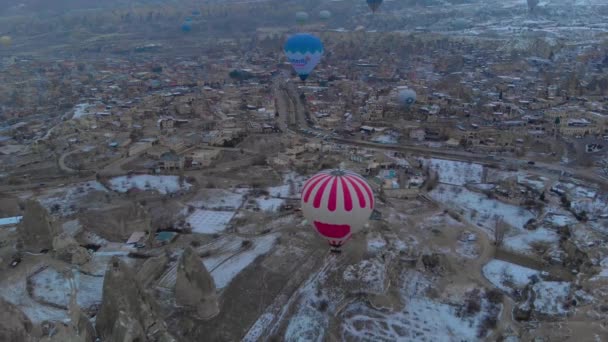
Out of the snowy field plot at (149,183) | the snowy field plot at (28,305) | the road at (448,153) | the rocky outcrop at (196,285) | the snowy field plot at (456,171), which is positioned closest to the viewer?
the rocky outcrop at (196,285)

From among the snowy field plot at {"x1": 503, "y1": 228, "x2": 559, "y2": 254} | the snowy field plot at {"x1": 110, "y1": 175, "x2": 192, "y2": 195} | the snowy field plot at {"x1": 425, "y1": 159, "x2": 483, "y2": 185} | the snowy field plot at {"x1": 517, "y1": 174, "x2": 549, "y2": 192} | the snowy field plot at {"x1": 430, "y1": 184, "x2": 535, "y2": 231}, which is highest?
the snowy field plot at {"x1": 503, "y1": 228, "x2": 559, "y2": 254}

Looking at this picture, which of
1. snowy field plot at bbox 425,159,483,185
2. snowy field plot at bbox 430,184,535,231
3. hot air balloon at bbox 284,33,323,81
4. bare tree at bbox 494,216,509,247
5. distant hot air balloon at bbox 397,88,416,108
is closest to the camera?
bare tree at bbox 494,216,509,247

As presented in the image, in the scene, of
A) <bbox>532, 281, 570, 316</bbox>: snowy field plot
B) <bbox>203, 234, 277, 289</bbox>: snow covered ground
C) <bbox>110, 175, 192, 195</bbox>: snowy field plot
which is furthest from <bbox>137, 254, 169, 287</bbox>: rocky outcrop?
<bbox>532, 281, 570, 316</bbox>: snowy field plot

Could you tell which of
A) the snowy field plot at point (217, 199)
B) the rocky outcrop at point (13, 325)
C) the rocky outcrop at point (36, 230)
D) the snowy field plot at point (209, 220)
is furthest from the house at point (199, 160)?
the rocky outcrop at point (13, 325)

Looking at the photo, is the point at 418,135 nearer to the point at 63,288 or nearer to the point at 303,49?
the point at 303,49

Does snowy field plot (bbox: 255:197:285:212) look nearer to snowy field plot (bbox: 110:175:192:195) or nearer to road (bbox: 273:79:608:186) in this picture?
snowy field plot (bbox: 110:175:192:195)

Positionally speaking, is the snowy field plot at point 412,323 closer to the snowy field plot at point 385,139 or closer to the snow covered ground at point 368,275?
the snow covered ground at point 368,275

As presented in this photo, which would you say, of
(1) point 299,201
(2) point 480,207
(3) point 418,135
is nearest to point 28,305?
(1) point 299,201
